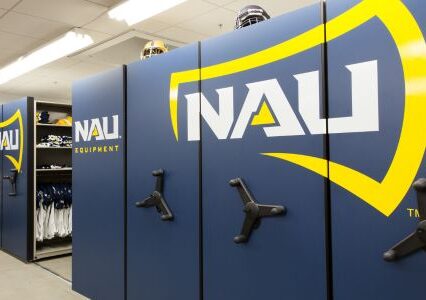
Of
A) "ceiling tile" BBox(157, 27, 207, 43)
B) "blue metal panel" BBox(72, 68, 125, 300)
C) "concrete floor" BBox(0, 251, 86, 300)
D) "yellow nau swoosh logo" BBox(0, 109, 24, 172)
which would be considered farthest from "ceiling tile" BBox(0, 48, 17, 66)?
"blue metal panel" BBox(72, 68, 125, 300)

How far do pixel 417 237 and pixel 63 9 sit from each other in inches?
213

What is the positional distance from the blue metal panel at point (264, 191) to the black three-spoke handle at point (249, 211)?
0.03 meters

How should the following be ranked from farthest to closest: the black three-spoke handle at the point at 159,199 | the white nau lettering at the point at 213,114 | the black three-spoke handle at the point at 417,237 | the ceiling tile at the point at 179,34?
1. the ceiling tile at the point at 179,34
2. the black three-spoke handle at the point at 159,199
3. the white nau lettering at the point at 213,114
4. the black three-spoke handle at the point at 417,237

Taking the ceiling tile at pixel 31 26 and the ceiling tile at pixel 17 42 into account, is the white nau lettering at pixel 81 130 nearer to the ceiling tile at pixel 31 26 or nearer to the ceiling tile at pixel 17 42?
the ceiling tile at pixel 31 26

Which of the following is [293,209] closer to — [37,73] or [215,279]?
[215,279]

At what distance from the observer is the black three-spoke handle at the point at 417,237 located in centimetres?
143

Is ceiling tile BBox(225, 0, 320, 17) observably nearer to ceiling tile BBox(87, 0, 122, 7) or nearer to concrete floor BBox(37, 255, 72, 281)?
ceiling tile BBox(87, 0, 122, 7)

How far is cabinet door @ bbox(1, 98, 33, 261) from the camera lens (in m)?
4.90

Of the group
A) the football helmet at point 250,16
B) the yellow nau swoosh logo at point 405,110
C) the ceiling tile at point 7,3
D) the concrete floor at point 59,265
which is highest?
the ceiling tile at point 7,3

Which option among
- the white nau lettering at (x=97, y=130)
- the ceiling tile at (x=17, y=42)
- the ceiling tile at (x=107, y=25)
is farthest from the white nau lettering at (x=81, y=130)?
the ceiling tile at (x=17, y=42)

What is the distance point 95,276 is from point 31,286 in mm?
1138

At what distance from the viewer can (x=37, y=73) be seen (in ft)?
30.2

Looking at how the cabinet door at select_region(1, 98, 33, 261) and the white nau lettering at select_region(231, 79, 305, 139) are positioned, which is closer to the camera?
the white nau lettering at select_region(231, 79, 305, 139)

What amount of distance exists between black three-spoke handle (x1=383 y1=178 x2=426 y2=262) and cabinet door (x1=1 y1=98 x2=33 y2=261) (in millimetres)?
4575
